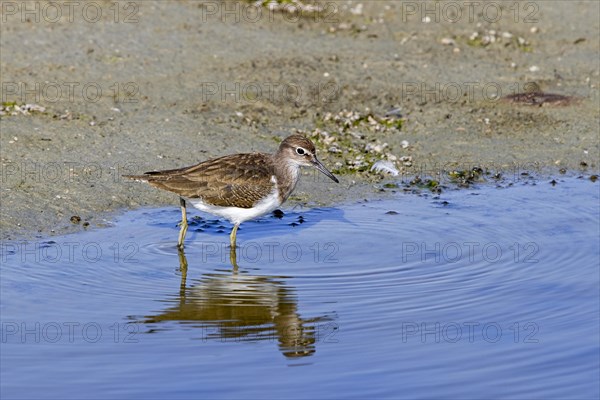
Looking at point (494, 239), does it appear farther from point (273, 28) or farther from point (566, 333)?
point (273, 28)

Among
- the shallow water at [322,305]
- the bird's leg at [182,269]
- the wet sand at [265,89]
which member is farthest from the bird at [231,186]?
the wet sand at [265,89]

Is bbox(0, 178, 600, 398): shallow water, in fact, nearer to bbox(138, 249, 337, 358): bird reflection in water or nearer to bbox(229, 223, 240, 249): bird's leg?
bbox(138, 249, 337, 358): bird reflection in water

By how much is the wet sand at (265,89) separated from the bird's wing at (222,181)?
3.07 feet

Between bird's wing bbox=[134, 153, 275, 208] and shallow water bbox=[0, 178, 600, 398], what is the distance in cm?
52

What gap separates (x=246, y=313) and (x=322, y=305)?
651 millimetres

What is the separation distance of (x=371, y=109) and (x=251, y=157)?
381cm


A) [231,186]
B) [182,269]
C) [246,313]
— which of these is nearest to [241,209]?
[231,186]

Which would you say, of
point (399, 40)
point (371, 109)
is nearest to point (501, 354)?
point (371, 109)

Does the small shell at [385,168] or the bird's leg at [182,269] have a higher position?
the small shell at [385,168]

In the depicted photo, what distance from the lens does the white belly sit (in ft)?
36.3

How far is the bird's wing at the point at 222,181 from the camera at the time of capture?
11.0 meters

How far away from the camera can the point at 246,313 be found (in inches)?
357

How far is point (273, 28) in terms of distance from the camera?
1717cm

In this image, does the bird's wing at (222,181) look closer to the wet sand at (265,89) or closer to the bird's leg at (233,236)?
the bird's leg at (233,236)
